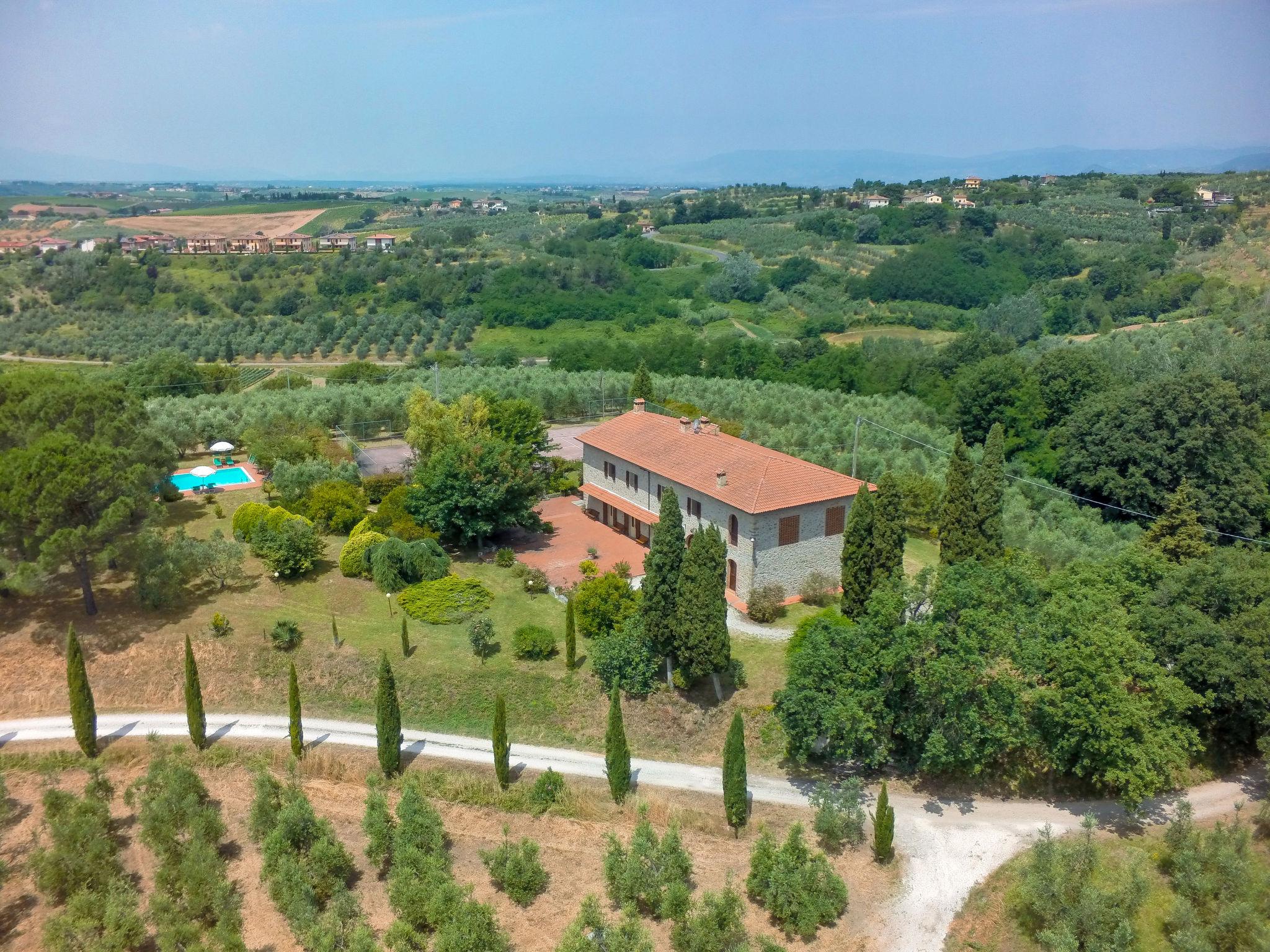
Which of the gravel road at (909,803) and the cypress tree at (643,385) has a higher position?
the cypress tree at (643,385)

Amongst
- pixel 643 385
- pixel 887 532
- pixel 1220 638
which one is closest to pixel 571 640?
pixel 887 532

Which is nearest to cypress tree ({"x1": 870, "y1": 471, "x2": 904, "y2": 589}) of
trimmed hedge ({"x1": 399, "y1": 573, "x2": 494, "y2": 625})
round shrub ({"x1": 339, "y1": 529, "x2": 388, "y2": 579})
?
trimmed hedge ({"x1": 399, "y1": 573, "x2": 494, "y2": 625})

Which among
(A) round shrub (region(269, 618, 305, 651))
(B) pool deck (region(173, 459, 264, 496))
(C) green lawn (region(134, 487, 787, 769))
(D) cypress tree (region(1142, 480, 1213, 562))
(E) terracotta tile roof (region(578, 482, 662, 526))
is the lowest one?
(C) green lawn (region(134, 487, 787, 769))

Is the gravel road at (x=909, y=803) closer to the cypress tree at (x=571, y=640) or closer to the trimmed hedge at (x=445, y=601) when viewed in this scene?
the cypress tree at (x=571, y=640)

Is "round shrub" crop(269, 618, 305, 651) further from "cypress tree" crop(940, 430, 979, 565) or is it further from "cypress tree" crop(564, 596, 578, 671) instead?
"cypress tree" crop(940, 430, 979, 565)

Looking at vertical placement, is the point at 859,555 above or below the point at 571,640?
above

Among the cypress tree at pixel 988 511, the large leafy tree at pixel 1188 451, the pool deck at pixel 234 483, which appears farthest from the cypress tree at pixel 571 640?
the large leafy tree at pixel 1188 451

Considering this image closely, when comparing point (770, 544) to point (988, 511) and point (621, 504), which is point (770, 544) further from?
point (621, 504)
